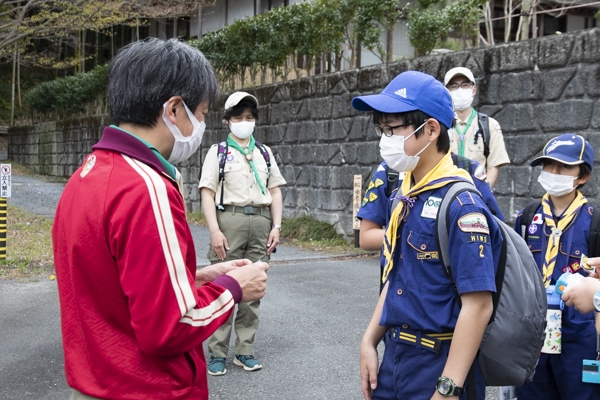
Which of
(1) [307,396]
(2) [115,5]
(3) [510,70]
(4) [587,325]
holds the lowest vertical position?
(1) [307,396]

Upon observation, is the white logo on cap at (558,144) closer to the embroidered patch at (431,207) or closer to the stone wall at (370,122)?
the embroidered patch at (431,207)

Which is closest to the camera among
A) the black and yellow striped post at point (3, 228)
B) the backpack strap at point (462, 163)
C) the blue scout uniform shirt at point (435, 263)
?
the blue scout uniform shirt at point (435, 263)

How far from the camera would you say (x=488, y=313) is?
224 cm

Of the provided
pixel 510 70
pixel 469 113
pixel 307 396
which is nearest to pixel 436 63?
pixel 510 70

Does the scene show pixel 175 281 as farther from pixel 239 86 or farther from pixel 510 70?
pixel 239 86

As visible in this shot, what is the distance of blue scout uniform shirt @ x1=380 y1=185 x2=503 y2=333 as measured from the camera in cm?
222

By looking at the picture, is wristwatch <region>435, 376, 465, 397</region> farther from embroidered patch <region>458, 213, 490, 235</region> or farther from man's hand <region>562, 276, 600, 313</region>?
man's hand <region>562, 276, 600, 313</region>

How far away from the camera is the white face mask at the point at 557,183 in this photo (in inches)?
150

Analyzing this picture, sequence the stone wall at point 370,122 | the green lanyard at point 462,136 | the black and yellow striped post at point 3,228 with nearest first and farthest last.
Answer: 1. the green lanyard at point 462,136
2. the stone wall at point 370,122
3. the black and yellow striped post at point 3,228

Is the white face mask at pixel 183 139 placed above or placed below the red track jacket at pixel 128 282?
above

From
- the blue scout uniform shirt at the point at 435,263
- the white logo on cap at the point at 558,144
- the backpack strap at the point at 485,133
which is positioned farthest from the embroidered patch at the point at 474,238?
the backpack strap at the point at 485,133

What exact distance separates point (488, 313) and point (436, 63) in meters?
7.70

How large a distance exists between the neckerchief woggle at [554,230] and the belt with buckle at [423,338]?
4.95 feet

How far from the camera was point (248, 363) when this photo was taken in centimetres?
532
